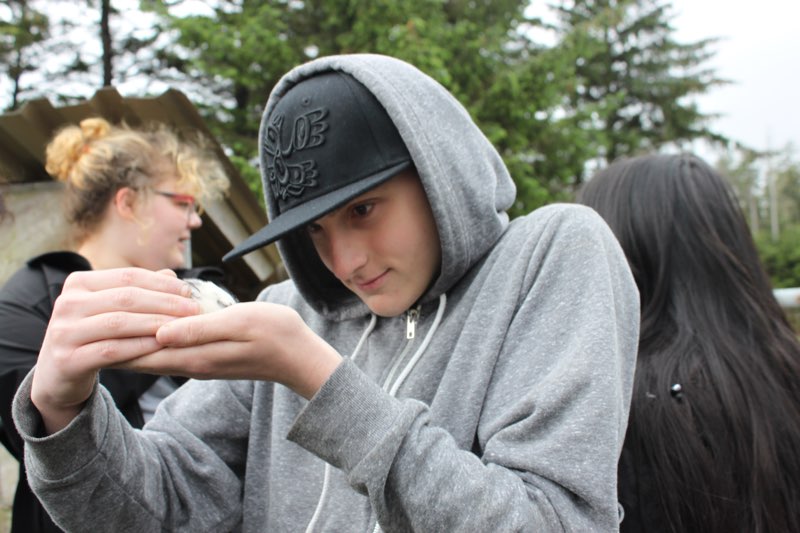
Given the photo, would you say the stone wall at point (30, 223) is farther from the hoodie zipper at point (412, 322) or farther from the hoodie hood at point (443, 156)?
the hoodie zipper at point (412, 322)

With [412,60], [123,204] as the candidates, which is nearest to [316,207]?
[123,204]

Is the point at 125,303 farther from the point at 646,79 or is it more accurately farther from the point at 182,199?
the point at 646,79

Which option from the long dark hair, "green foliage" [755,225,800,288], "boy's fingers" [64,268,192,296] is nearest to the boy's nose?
"boy's fingers" [64,268,192,296]

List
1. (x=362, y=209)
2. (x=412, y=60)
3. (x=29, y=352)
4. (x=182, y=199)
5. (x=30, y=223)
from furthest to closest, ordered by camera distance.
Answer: (x=412, y=60)
(x=30, y=223)
(x=182, y=199)
(x=29, y=352)
(x=362, y=209)

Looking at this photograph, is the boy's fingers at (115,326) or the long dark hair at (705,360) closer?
the boy's fingers at (115,326)

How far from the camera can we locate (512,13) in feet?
39.7

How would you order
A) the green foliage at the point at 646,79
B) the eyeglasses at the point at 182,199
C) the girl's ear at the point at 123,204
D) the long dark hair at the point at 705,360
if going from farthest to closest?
the green foliage at the point at 646,79
the eyeglasses at the point at 182,199
the girl's ear at the point at 123,204
the long dark hair at the point at 705,360

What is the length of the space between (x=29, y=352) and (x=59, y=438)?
126 cm

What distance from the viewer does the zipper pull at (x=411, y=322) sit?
1.55 metres

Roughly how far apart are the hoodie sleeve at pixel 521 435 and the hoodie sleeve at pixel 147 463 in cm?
47

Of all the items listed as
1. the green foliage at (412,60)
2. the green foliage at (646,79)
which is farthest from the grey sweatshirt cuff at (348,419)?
the green foliage at (646,79)

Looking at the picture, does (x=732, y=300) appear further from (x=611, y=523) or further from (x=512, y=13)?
(x=512, y=13)

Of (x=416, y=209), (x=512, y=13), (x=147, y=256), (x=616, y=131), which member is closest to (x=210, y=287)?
(x=416, y=209)

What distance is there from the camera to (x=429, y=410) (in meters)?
1.24
